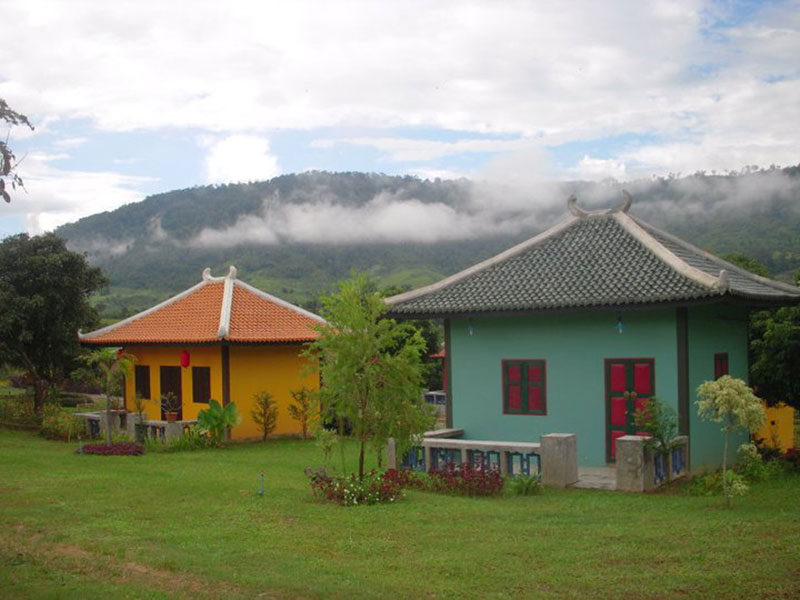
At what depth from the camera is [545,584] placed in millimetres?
7434

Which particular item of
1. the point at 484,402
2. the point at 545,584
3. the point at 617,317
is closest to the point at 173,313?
the point at 484,402

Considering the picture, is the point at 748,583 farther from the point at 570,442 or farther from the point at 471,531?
the point at 570,442

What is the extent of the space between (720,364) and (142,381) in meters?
15.6

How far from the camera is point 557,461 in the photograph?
13.5 meters

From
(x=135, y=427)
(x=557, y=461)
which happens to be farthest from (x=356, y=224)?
(x=557, y=461)

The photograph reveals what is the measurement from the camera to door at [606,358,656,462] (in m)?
15.1

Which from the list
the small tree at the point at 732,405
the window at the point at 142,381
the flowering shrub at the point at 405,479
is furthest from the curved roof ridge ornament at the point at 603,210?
the window at the point at 142,381

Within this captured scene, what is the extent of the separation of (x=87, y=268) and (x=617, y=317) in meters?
17.3

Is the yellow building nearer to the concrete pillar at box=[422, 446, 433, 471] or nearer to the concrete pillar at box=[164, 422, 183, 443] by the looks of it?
the concrete pillar at box=[164, 422, 183, 443]

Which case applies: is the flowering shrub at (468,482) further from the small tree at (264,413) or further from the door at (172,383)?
the door at (172,383)

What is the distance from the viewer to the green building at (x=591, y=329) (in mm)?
14844

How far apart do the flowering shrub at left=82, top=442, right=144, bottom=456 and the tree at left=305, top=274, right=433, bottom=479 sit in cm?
765

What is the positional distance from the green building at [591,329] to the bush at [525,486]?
3.22m

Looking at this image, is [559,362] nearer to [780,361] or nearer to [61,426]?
[780,361]
